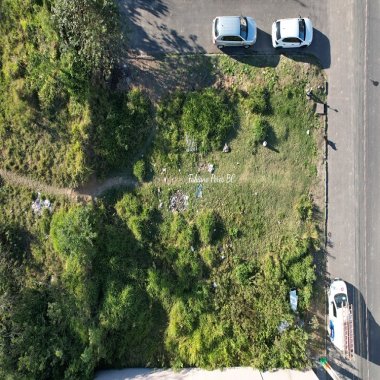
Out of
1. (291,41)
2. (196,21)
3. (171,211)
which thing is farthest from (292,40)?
(171,211)

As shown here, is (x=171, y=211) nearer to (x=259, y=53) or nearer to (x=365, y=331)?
(x=259, y=53)

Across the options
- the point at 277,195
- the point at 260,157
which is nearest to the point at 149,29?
the point at 260,157

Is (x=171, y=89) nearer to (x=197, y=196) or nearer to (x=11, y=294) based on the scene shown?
(x=197, y=196)

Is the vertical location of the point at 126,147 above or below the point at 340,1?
below

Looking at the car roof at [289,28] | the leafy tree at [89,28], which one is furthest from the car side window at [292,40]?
the leafy tree at [89,28]

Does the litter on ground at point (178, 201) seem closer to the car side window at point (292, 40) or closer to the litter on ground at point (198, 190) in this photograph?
the litter on ground at point (198, 190)
